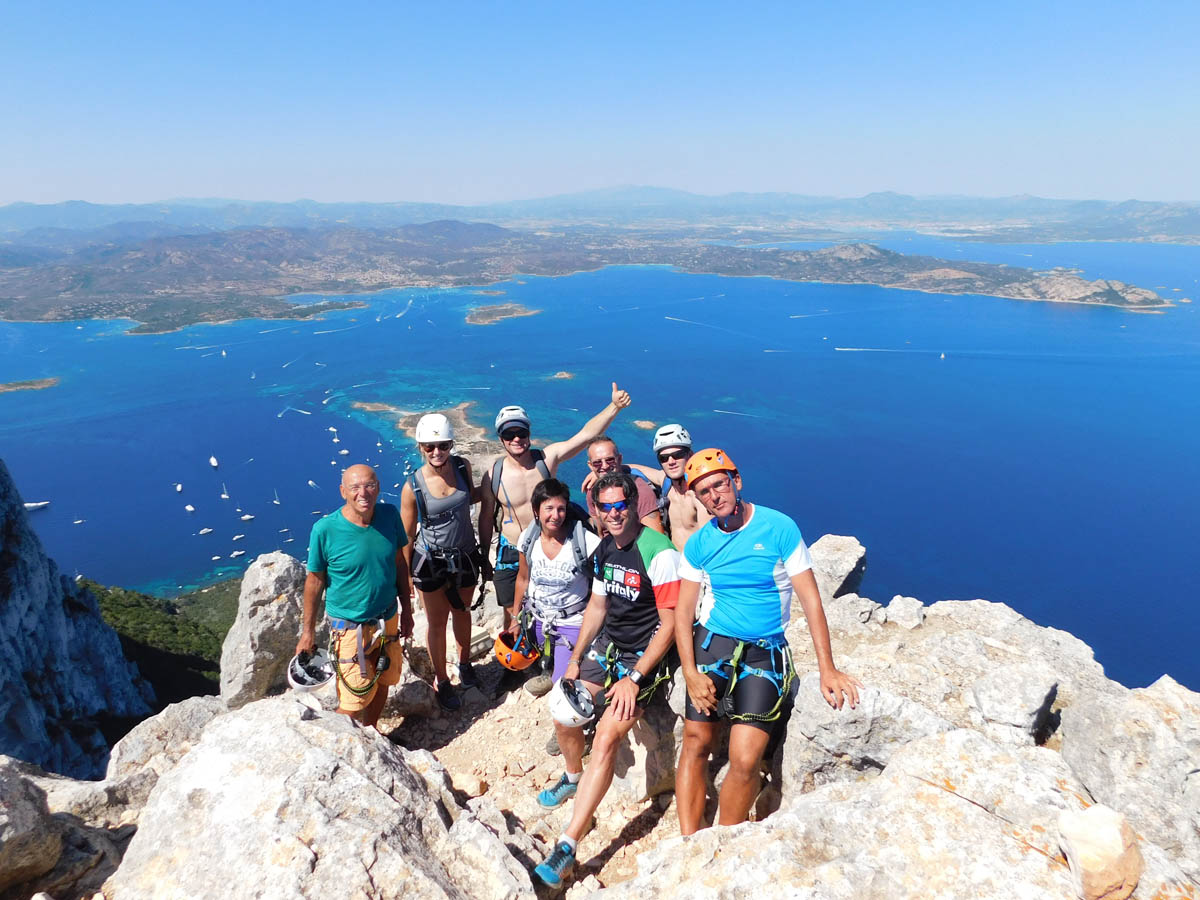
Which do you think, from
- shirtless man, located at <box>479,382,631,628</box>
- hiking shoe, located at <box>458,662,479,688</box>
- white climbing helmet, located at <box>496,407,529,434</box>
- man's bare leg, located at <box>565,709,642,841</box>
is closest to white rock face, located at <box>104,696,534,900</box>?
man's bare leg, located at <box>565,709,642,841</box>

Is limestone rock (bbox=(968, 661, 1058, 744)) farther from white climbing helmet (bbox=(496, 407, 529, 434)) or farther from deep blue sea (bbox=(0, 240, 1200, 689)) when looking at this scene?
deep blue sea (bbox=(0, 240, 1200, 689))

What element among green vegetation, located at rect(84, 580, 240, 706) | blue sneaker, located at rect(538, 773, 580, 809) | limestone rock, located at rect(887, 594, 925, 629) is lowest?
green vegetation, located at rect(84, 580, 240, 706)

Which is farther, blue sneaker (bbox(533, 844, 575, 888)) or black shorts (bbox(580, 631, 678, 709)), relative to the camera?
black shorts (bbox(580, 631, 678, 709))

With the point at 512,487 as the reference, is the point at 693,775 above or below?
below

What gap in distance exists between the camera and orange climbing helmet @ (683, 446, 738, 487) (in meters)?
3.54

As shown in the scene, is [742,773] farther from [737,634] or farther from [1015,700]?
[1015,700]

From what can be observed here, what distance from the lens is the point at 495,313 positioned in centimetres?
12900

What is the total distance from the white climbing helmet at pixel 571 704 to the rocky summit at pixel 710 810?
0.63m

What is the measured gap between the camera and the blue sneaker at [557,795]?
4246 mm

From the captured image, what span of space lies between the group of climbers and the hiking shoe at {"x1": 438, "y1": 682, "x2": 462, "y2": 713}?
0.65 m

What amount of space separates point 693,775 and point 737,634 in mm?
906

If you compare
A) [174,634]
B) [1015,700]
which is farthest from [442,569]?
[174,634]

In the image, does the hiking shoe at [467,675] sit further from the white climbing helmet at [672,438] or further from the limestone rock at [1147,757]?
the limestone rock at [1147,757]

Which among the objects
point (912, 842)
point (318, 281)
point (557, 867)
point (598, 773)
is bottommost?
point (557, 867)
